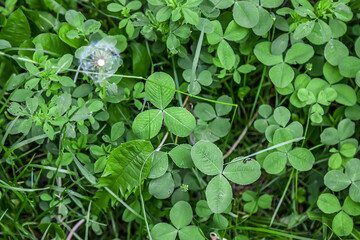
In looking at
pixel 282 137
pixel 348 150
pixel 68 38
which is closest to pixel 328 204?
pixel 348 150

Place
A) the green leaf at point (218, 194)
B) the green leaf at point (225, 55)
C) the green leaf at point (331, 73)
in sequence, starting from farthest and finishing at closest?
the green leaf at point (331, 73) < the green leaf at point (225, 55) < the green leaf at point (218, 194)

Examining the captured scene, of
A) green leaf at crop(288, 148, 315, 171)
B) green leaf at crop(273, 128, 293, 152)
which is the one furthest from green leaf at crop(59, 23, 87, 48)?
green leaf at crop(288, 148, 315, 171)

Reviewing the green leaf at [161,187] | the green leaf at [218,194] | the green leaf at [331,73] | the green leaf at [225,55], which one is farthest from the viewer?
the green leaf at [331,73]

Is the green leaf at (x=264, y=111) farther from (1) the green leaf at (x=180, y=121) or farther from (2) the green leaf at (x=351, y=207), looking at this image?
(2) the green leaf at (x=351, y=207)

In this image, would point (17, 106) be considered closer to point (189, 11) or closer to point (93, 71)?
point (93, 71)

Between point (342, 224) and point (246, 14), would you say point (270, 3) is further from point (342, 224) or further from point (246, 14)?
point (342, 224)

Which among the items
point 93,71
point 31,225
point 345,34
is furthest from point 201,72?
point 31,225

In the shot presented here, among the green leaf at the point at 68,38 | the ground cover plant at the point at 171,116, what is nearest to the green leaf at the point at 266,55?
the ground cover plant at the point at 171,116

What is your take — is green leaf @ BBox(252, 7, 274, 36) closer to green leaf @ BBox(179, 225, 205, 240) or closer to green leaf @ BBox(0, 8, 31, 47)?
green leaf @ BBox(179, 225, 205, 240)
